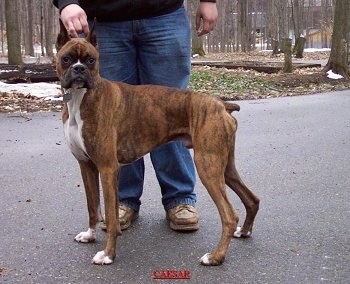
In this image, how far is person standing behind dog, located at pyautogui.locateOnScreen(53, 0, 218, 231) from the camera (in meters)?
4.55

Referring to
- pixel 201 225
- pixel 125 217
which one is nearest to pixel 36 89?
pixel 125 217

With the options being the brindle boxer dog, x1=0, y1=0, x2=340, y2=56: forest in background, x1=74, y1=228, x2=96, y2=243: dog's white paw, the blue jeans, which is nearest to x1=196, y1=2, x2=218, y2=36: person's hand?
the blue jeans

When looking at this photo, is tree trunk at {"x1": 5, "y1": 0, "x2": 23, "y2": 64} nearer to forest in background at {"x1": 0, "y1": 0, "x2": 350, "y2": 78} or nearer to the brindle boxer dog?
forest in background at {"x1": 0, "y1": 0, "x2": 350, "y2": 78}

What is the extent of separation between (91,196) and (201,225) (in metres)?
0.93

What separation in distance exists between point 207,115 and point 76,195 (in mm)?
2140

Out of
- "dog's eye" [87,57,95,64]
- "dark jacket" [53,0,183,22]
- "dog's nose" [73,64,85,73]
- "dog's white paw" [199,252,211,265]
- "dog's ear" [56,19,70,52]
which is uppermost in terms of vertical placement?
"dark jacket" [53,0,183,22]

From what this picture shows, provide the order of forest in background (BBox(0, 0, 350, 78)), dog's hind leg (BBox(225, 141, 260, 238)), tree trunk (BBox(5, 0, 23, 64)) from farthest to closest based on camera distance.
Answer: tree trunk (BBox(5, 0, 23, 64)) → forest in background (BBox(0, 0, 350, 78)) → dog's hind leg (BBox(225, 141, 260, 238))

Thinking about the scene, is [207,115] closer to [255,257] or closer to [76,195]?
[255,257]

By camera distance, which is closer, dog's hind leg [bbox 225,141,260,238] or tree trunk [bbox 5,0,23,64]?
dog's hind leg [bbox 225,141,260,238]

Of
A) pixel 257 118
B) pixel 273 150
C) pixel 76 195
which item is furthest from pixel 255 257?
pixel 257 118

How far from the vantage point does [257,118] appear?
10445mm

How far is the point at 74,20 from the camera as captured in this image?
3.94 metres

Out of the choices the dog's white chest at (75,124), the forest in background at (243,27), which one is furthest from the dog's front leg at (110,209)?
the forest in background at (243,27)

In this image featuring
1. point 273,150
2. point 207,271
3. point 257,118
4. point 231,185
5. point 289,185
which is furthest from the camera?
point 257,118
